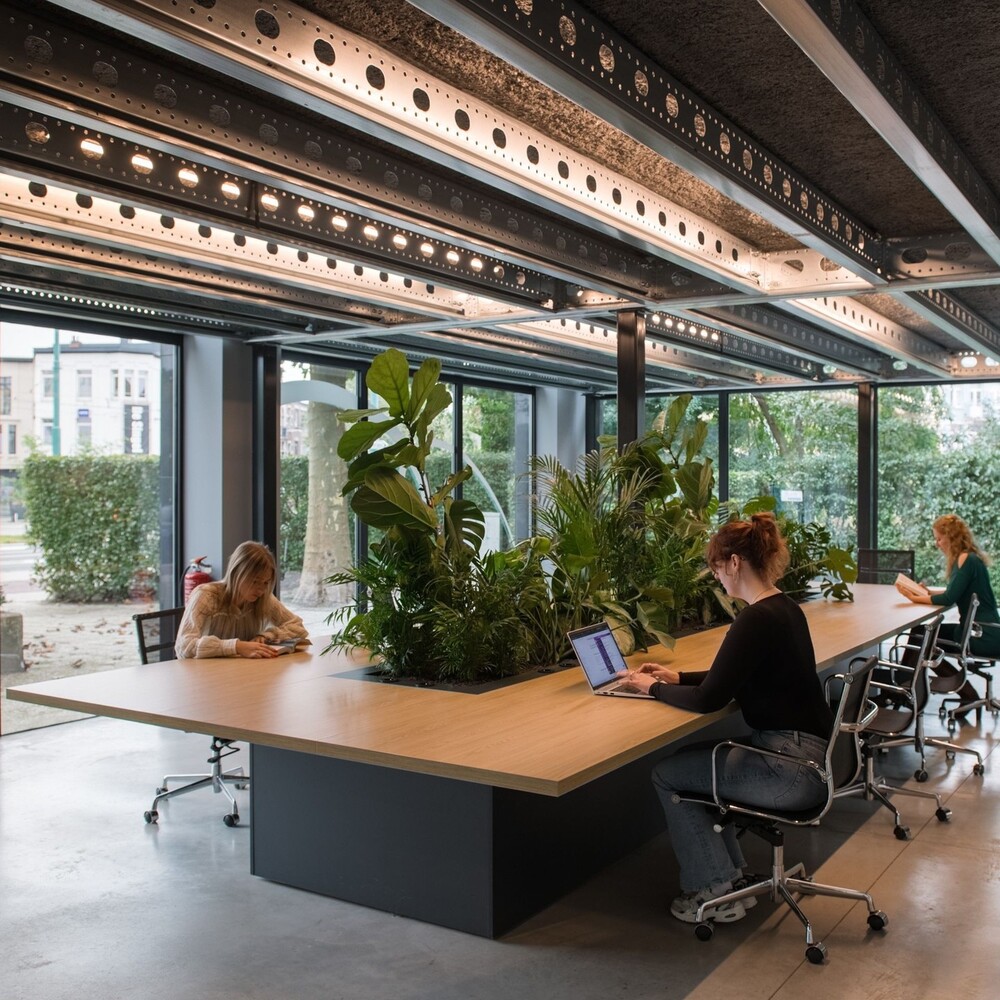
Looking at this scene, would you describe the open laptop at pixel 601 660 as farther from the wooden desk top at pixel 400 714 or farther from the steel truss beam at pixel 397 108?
the steel truss beam at pixel 397 108

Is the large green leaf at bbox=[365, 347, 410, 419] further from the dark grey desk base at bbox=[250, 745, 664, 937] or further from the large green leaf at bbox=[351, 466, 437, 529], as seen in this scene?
the dark grey desk base at bbox=[250, 745, 664, 937]

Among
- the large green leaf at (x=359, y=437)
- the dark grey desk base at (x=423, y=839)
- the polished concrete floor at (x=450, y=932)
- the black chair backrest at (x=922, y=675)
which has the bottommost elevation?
Result: the polished concrete floor at (x=450, y=932)

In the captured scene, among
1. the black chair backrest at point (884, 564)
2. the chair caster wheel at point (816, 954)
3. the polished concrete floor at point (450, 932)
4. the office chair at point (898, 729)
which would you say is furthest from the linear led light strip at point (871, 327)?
the chair caster wheel at point (816, 954)

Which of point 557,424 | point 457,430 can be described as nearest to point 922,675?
point 457,430

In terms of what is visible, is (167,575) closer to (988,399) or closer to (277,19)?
(277,19)

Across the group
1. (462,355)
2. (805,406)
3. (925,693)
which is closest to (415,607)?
(925,693)

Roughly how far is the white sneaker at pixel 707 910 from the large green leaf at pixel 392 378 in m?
2.32

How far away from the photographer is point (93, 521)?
26.0ft

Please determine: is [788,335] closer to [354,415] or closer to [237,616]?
[354,415]

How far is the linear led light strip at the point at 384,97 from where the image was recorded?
2694mm

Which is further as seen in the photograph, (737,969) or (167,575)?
(167,575)

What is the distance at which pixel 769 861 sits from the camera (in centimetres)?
468

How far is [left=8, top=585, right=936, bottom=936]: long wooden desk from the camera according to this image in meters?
3.40

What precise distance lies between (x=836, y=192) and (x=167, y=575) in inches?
231
